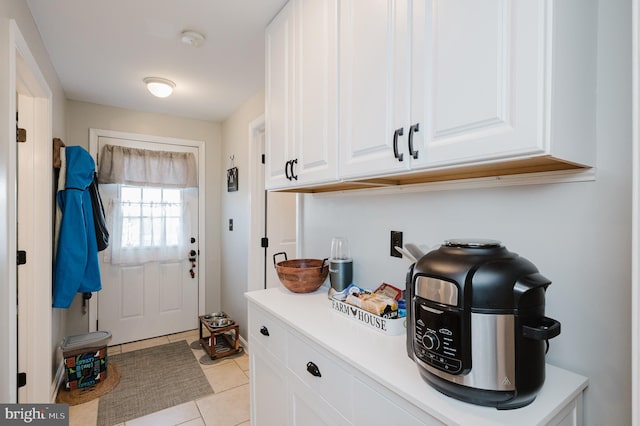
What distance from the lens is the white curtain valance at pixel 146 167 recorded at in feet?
10.4

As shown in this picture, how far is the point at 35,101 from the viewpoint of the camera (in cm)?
213

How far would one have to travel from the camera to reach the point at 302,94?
5.03ft

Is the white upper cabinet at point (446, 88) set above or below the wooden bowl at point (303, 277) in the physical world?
above

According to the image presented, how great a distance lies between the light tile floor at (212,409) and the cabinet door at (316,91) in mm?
1694

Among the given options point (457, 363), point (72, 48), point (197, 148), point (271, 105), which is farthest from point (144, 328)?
point (457, 363)

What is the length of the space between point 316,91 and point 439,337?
3.68 feet

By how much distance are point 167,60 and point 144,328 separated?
8.92ft

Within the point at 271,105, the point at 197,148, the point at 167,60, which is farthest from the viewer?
the point at 197,148

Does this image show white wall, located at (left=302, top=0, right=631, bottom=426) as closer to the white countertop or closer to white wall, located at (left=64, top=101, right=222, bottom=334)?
the white countertop

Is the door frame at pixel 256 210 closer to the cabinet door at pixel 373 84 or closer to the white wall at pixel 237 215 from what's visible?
the white wall at pixel 237 215

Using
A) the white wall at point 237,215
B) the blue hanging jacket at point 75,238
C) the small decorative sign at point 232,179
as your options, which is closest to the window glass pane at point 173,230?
the white wall at point 237,215

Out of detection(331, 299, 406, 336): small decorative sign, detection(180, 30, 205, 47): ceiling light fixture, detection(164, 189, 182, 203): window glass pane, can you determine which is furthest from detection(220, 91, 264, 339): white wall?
detection(331, 299, 406, 336): small decorative sign

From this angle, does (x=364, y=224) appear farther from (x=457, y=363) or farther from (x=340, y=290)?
(x=457, y=363)

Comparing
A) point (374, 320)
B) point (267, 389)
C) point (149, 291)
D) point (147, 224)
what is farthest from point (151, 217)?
point (374, 320)
